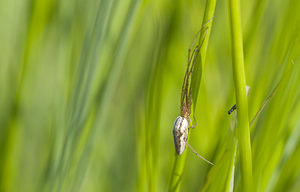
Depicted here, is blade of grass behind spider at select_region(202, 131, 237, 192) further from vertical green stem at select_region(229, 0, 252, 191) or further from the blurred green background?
vertical green stem at select_region(229, 0, 252, 191)

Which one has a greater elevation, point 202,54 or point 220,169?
point 202,54

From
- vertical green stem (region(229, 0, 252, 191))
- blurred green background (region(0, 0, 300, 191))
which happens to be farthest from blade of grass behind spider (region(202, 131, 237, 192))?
vertical green stem (region(229, 0, 252, 191))

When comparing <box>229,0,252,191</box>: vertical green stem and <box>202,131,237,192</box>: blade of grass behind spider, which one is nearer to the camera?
<box>229,0,252,191</box>: vertical green stem

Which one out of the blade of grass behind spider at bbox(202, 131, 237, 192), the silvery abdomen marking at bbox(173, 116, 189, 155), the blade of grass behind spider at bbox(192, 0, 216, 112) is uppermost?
the blade of grass behind spider at bbox(192, 0, 216, 112)

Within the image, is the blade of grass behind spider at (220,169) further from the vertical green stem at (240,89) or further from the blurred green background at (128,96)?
the vertical green stem at (240,89)

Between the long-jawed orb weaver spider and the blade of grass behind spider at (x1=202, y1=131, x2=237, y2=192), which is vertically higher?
the long-jawed orb weaver spider

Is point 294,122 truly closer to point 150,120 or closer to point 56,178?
point 150,120

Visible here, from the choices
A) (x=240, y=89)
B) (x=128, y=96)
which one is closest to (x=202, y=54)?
(x=240, y=89)

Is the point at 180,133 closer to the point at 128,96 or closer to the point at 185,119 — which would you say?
the point at 185,119
